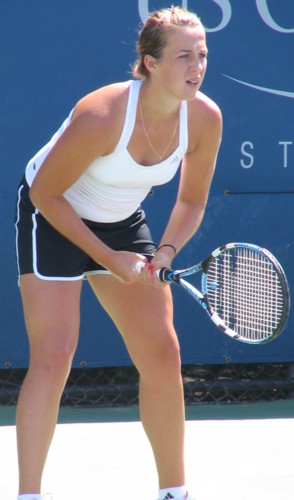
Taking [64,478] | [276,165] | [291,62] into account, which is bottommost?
[64,478]

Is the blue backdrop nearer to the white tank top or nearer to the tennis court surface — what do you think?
the tennis court surface

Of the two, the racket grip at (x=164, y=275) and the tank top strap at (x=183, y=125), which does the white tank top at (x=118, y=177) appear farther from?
the racket grip at (x=164, y=275)

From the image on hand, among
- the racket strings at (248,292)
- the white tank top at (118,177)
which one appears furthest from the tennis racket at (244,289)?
the white tank top at (118,177)

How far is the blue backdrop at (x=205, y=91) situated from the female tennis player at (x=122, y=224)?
4.83 ft

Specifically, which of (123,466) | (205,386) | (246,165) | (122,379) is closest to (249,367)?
(205,386)

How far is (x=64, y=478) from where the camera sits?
3949mm

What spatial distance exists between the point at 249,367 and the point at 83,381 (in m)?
0.76

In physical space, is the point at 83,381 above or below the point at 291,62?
below

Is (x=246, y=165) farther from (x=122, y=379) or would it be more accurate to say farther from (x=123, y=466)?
(x=123, y=466)

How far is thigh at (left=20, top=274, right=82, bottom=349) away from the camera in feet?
10.6

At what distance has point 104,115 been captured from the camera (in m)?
3.15

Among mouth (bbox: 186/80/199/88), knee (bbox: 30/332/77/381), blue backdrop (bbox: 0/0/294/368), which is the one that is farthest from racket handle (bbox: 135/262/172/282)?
blue backdrop (bbox: 0/0/294/368)

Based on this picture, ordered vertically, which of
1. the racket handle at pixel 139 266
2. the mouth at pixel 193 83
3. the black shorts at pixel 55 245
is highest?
the mouth at pixel 193 83

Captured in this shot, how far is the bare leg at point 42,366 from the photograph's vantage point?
3.17 metres
